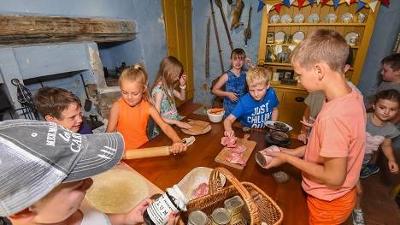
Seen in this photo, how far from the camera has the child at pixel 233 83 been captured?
8.37ft

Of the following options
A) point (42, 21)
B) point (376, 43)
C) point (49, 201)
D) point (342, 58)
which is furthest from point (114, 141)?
point (376, 43)

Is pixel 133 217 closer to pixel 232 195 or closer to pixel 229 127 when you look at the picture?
pixel 232 195

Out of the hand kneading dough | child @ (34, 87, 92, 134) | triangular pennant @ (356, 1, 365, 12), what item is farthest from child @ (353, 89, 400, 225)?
child @ (34, 87, 92, 134)

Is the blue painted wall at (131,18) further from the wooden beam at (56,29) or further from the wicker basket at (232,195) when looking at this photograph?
the wicker basket at (232,195)

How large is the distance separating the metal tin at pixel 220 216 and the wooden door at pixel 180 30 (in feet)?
10.6

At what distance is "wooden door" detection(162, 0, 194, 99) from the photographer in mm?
3453

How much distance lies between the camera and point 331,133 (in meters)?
0.73

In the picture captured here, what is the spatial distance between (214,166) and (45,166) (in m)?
0.79

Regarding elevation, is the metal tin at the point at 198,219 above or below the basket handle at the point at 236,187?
below

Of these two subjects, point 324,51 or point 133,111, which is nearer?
point 324,51

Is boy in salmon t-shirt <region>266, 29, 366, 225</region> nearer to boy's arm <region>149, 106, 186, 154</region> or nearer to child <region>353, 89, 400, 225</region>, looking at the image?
boy's arm <region>149, 106, 186, 154</region>

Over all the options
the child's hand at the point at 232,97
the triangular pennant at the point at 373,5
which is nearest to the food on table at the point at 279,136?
the child's hand at the point at 232,97

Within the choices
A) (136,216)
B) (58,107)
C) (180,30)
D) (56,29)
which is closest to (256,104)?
(136,216)

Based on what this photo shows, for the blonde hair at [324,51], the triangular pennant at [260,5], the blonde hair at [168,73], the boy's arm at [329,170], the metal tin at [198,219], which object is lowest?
the metal tin at [198,219]
